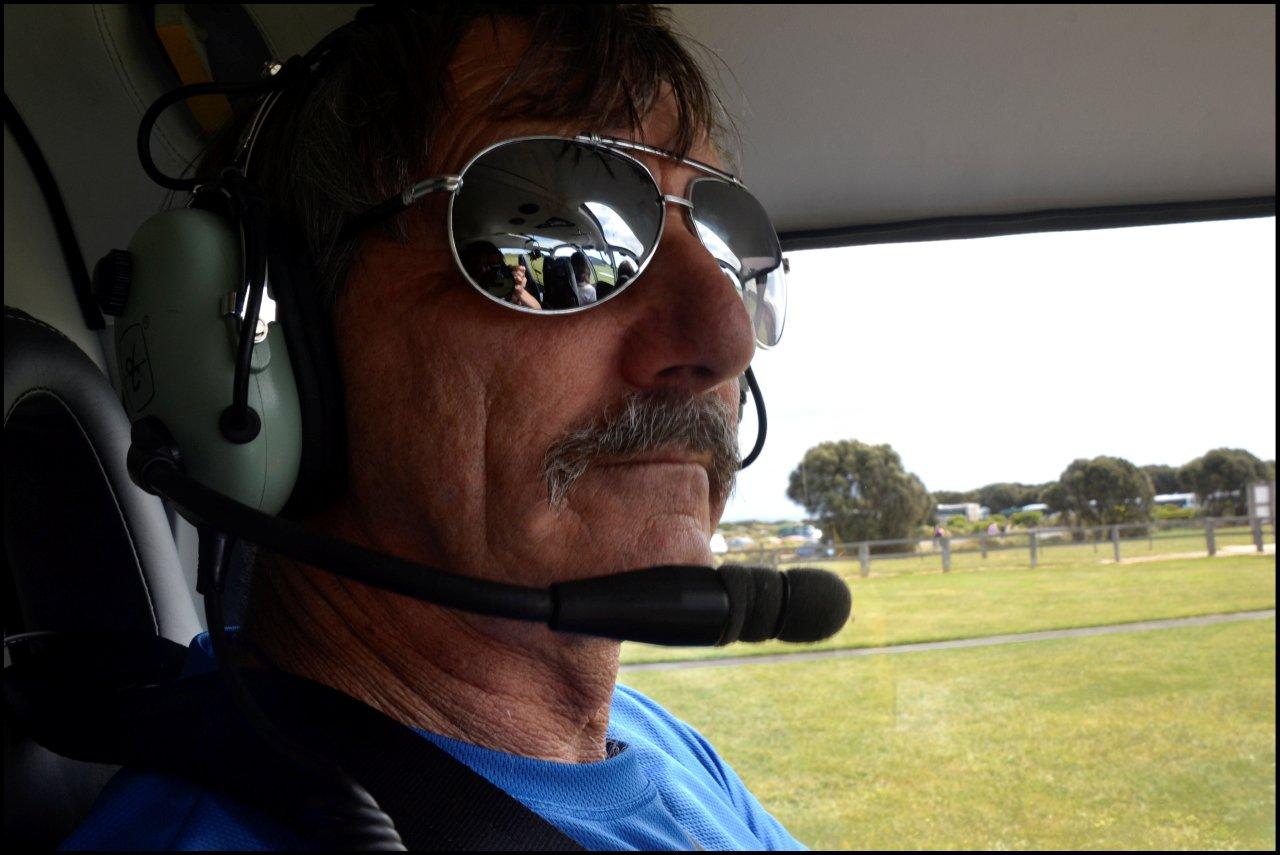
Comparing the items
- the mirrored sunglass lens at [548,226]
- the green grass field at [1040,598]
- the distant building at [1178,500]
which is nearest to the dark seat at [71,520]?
the mirrored sunglass lens at [548,226]

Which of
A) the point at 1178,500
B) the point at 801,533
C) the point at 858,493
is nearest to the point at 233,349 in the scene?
the point at 801,533

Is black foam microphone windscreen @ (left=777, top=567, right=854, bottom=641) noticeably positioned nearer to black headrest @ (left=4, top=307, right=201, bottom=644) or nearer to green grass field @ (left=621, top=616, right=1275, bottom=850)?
black headrest @ (left=4, top=307, right=201, bottom=644)

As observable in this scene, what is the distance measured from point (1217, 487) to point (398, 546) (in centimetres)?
254

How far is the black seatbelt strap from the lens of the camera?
0.82 metres

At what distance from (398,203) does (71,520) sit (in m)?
0.77

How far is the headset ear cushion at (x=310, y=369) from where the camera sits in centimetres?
97

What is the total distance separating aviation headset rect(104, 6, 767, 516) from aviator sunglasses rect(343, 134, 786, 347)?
0.39 ft

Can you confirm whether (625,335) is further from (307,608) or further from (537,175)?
(307,608)

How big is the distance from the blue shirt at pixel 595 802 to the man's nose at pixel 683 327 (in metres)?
0.41

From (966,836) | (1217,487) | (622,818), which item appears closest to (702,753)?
(622,818)

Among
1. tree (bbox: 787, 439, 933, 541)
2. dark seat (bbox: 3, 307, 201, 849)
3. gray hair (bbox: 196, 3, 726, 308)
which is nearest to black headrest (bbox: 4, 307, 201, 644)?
dark seat (bbox: 3, 307, 201, 849)

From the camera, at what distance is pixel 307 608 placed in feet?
3.47

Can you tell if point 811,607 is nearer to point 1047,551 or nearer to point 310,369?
point 310,369

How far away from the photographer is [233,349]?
924 mm
